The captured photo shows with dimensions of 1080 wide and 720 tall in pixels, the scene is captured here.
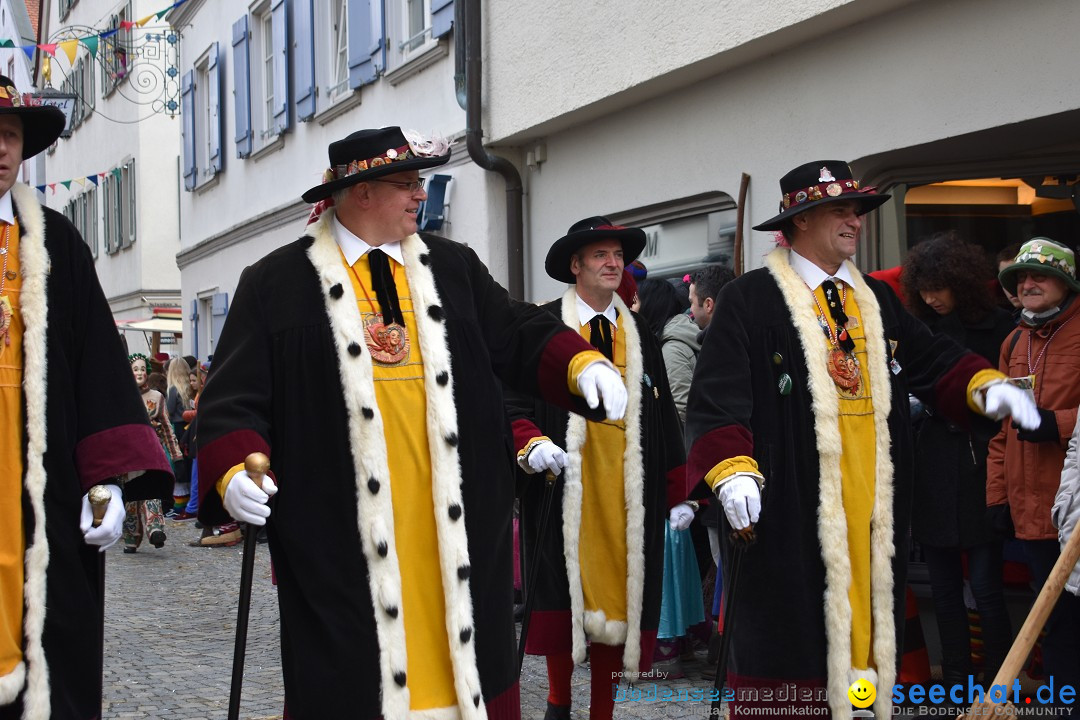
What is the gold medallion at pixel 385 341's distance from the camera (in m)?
3.71

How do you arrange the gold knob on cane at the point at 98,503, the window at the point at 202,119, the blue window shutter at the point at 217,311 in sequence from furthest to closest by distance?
the window at the point at 202,119 < the blue window shutter at the point at 217,311 < the gold knob on cane at the point at 98,503

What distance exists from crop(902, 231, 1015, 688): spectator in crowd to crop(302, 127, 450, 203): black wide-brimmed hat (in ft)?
8.87

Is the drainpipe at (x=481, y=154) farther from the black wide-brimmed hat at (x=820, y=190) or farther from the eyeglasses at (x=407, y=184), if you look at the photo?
the eyeglasses at (x=407, y=184)

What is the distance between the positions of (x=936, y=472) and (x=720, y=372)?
1857 millimetres

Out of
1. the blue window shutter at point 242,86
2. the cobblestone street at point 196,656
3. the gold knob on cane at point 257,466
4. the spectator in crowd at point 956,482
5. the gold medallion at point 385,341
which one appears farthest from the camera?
the blue window shutter at point 242,86

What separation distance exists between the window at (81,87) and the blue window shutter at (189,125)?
29.6 ft

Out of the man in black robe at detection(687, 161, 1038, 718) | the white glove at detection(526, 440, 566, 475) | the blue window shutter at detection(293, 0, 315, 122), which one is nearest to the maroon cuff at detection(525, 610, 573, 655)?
the white glove at detection(526, 440, 566, 475)

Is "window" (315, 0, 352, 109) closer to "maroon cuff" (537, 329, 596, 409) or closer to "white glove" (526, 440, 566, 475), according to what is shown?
"white glove" (526, 440, 566, 475)

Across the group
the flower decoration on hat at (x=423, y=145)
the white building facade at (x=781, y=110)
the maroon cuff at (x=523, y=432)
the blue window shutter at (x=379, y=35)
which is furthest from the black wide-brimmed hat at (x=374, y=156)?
the blue window shutter at (x=379, y=35)

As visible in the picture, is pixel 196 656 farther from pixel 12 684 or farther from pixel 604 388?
pixel 604 388

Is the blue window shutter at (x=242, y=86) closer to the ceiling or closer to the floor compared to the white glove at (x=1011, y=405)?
closer to the ceiling

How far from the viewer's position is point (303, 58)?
14727 mm

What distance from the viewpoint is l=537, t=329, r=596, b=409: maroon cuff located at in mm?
3717

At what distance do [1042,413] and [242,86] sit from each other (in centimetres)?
1398
